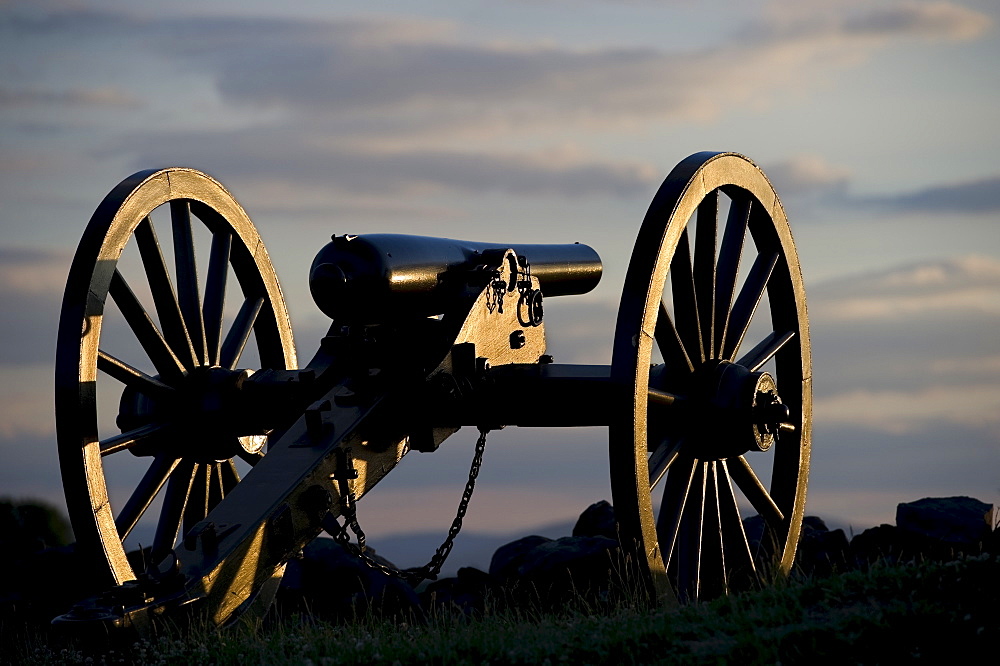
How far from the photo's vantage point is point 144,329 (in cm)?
948

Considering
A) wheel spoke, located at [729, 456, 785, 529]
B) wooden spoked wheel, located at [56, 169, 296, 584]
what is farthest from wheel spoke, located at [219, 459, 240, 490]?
wheel spoke, located at [729, 456, 785, 529]

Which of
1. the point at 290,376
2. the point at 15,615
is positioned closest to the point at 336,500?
the point at 290,376

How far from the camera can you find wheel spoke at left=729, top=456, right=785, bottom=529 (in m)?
9.47

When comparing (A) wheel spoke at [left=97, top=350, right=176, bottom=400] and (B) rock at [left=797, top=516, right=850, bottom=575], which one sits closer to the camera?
(A) wheel spoke at [left=97, top=350, right=176, bottom=400]

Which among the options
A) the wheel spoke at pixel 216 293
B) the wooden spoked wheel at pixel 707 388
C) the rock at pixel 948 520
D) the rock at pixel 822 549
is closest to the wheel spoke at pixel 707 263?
the wooden spoked wheel at pixel 707 388

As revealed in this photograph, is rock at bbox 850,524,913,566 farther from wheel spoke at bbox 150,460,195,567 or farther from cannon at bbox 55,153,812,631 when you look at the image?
wheel spoke at bbox 150,460,195,567

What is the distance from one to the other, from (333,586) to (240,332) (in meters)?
2.43

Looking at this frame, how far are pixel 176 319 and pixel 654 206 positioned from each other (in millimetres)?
3631

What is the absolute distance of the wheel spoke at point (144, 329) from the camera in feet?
30.3

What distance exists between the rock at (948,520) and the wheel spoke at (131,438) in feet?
19.9

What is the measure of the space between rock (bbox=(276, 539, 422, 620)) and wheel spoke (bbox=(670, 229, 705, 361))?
11.9ft

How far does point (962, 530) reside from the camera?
37.6ft

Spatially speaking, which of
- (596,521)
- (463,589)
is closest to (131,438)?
(463,589)

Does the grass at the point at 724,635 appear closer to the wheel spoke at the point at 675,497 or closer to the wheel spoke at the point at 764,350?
the wheel spoke at the point at 675,497
